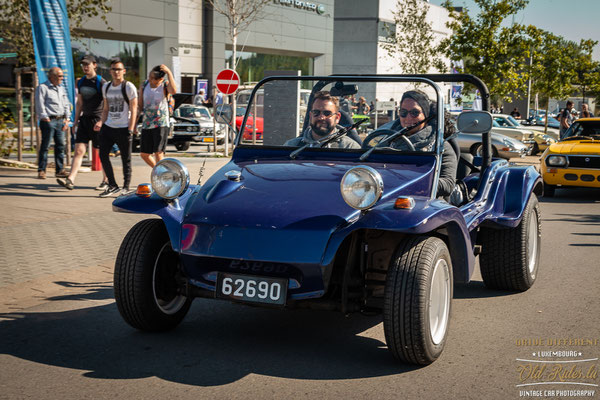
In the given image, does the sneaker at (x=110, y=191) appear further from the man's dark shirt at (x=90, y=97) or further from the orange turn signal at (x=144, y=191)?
the orange turn signal at (x=144, y=191)

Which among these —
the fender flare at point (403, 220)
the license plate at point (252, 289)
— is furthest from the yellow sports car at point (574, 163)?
the license plate at point (252, 289)

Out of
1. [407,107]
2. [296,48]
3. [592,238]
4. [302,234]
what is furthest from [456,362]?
[296,48]

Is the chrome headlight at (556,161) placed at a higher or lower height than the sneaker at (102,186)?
higher

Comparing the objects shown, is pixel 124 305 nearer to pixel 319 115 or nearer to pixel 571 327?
pixel 319 115

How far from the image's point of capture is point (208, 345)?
4.52m

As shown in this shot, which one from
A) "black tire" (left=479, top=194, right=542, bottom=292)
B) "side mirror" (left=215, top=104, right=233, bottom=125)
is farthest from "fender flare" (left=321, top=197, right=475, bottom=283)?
"side mirror" (left=215, top=104, right=233, bottom=125)

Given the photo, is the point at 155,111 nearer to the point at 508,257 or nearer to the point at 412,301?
the point at 508,257

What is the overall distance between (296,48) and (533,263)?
43163 mm

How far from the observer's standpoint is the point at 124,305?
452 centimetres

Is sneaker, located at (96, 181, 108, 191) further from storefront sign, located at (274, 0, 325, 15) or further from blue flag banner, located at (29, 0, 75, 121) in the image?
storefront sign, located at (274, 0, 325, 15)

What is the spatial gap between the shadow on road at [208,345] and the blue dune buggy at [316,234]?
0.23 m

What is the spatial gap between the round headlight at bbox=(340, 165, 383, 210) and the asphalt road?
940 mm

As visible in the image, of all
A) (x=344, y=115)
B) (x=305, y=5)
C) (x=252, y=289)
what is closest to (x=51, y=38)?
(x=344, y=115)

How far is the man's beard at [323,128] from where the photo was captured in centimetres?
540
